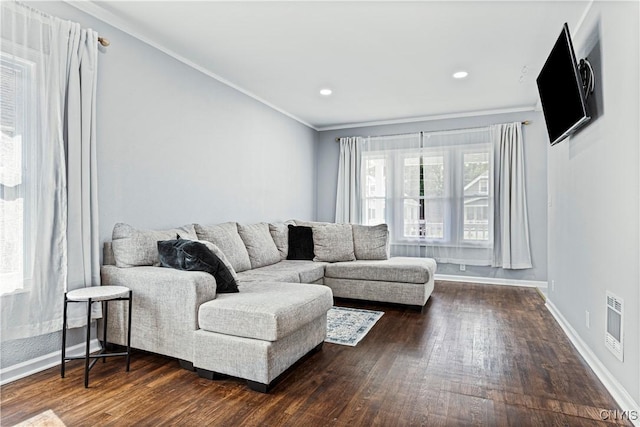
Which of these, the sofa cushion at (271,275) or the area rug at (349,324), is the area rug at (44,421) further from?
the area rug at (349,324)

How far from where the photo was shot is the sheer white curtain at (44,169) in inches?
89.0

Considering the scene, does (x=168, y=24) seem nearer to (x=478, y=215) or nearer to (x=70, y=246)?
(x=70, y=246)

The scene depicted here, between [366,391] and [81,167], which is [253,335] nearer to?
[366,391]

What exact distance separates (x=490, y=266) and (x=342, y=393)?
13.6ft

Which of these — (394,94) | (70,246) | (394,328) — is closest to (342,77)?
(394,94)

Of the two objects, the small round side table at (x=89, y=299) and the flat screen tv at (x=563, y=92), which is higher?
the flat screen tv at (x=563, y=92)

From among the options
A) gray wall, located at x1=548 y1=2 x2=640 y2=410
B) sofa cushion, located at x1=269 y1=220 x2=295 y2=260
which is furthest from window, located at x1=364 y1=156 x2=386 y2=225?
gray wall, located at x1=548 y1=2 x2=640 y2=410

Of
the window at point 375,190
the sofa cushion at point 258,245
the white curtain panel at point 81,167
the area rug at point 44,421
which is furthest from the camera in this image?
the window at point 375,190

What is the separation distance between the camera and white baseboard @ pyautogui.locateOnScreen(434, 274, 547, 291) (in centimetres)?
530

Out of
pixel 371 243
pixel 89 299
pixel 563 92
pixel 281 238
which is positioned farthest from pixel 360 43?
pixel 89 299

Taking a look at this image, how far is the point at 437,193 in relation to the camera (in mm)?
5793

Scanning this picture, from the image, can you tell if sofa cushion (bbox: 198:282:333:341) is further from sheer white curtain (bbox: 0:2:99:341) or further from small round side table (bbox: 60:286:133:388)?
sheer white curtain (bbox: 0:2:99:341)

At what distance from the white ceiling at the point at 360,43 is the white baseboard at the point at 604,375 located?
98.4 inches

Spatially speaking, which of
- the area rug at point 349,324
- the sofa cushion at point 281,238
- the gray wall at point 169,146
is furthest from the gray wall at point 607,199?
the gray wall at point 169,146
